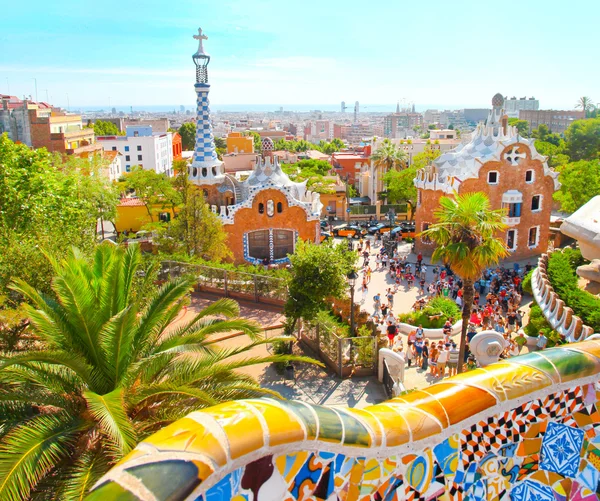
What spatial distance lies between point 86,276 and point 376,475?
6.39 m

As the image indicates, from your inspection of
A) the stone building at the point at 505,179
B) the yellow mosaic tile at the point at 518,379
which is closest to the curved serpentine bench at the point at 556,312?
the stone building at the point at 505,179

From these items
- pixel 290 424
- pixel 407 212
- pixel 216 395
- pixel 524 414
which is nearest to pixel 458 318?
pixel 216 395

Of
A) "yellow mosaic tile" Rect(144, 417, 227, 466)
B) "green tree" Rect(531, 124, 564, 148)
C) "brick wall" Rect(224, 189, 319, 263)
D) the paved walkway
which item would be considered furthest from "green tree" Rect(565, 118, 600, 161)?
"yellow mosaic tile" Rect(144, 417, 227, 466)

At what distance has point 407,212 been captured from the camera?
4197 centimetres

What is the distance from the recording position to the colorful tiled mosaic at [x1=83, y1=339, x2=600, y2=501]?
3219 millimetres

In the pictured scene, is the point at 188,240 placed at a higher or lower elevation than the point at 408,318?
higher

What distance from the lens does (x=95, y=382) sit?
24.4ft

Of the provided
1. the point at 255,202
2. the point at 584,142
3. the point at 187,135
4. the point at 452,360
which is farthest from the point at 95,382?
the point at 187,135

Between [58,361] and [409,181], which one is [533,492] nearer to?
[58,361]

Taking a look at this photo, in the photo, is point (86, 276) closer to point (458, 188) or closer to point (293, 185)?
point (293, 185)

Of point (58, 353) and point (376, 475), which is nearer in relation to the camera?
point (376, 475)

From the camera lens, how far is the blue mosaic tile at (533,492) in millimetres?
4891

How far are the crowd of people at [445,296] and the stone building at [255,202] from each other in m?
4.00

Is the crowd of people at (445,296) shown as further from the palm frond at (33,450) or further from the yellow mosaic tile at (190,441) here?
the yellow mosaic tile at (190,441)
